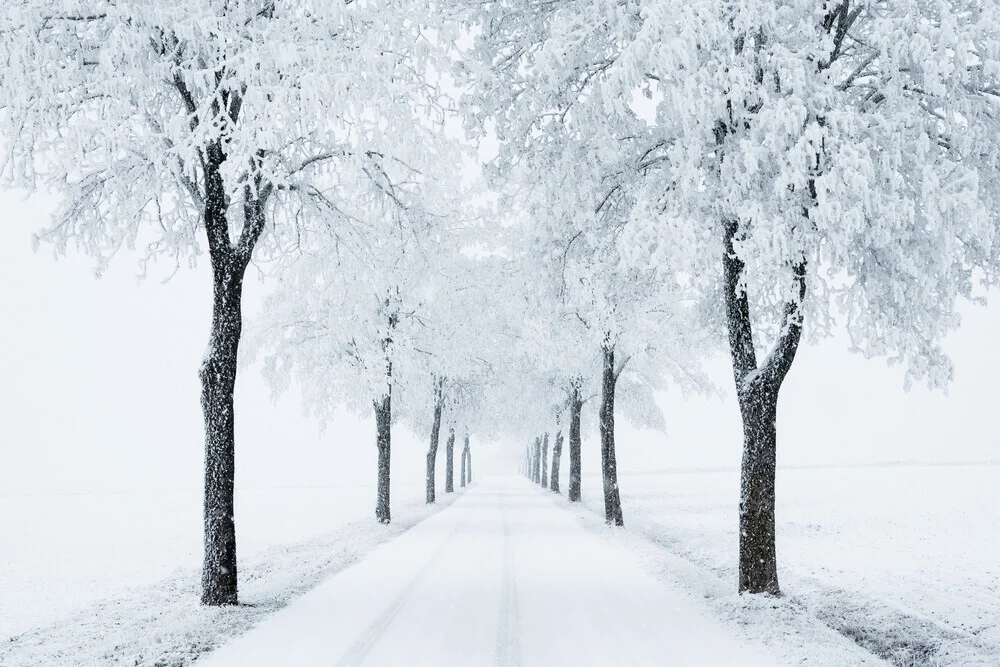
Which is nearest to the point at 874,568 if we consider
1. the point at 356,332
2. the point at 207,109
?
the point at 356,332

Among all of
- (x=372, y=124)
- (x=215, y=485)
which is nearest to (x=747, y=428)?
(x=372, y=124)

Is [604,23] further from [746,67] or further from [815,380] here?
[815,380]

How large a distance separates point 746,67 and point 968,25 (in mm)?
2738

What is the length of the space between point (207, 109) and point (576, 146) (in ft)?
16.4

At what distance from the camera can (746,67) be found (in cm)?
905

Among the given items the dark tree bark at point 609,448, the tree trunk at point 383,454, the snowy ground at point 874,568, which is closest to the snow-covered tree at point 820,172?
the snowy ground at point 874,568

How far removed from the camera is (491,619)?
29.4ft

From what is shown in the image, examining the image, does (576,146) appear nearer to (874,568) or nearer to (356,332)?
(874,568)

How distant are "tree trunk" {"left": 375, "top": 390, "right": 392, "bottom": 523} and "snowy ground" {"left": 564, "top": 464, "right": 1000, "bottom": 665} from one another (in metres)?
6.70

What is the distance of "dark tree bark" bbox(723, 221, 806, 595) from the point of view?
1039 cm

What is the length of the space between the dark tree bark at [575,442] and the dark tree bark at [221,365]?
2114 cm

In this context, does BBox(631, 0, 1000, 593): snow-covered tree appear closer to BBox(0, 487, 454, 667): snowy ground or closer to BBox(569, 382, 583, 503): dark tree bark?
BBox(0, 487, 454, 667): snowy ground

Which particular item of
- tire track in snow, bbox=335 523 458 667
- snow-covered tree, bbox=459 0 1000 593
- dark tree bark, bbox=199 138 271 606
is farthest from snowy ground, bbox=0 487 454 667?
snow-covered tree, bbox=459 0 1000 593

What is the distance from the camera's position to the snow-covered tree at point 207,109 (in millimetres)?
8445
